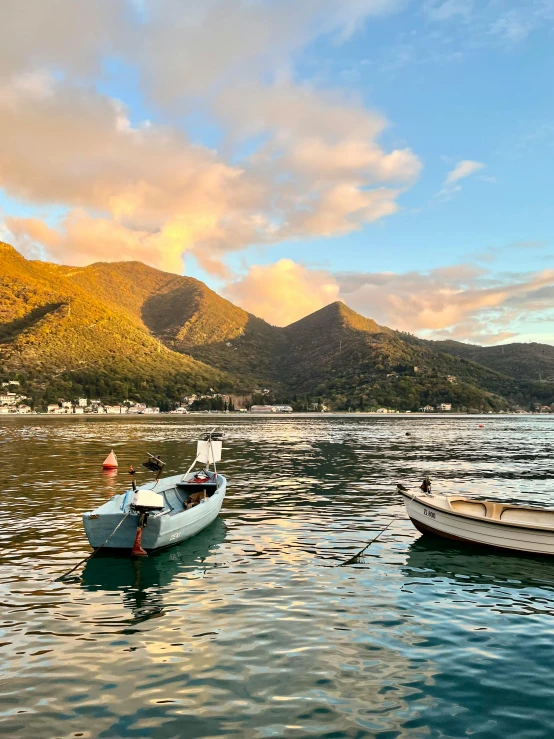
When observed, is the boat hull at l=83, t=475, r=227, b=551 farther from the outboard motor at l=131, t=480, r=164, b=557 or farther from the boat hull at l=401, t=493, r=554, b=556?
the boat hull at l=401, t=493, r=554, b=556

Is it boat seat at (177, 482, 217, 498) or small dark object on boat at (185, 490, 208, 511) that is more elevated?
boat seat at (177, 482, 217, 498)

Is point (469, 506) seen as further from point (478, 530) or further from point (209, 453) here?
point (209, 453)

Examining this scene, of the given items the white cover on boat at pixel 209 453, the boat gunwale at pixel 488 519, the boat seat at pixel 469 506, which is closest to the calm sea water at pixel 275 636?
the boat gunwale at pixel 488 519

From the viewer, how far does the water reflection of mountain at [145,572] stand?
54.0 feet

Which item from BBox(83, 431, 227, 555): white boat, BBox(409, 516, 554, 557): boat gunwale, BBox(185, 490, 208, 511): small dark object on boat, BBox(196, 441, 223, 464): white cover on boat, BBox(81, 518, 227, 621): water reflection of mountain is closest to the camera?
BBox(81, 518, 227, 621): water reflection of mountain

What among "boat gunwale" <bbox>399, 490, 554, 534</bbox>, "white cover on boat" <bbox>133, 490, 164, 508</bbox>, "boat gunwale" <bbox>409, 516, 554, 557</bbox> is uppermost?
"white cover on boat" <bbox>133, 490, 164, 508</bbox>

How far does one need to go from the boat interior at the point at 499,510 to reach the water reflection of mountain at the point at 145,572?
10.7 meters

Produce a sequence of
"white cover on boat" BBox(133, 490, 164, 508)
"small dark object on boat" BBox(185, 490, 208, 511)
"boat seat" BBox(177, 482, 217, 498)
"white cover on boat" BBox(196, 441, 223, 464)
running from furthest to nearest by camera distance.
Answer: "white cover on boat" BBox(196, 441, 223, 464) < "boat seat" BBox(177, 482, 217, 498) < "small dark object on boat" BBox(185, 490, 208, 511) < "white cover on boat" BBox(133, 490, 164, 508)

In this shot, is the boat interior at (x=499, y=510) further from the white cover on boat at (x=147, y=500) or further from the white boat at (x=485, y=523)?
the white cover on boat at (x=147, y=500)

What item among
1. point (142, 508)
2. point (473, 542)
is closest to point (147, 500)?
point (142, 508)

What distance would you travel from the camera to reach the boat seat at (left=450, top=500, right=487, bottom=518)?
2569 cm

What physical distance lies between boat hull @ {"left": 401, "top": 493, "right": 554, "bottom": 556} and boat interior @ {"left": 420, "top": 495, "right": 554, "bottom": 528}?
430 mm

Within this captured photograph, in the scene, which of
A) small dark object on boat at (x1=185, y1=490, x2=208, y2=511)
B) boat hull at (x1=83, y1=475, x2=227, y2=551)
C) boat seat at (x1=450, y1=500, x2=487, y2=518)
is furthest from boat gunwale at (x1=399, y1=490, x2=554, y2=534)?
small dark object on boat at (x1=185, y1=490, x2=208, y2=511)

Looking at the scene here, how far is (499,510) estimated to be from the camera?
2492 centimetres
